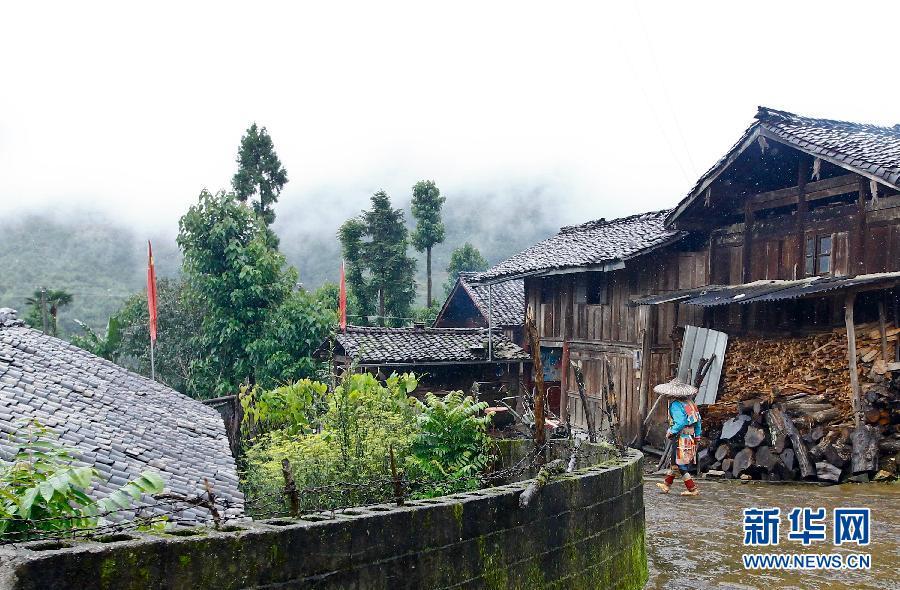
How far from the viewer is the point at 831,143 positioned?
1227 centimetres

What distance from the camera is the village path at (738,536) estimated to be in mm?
7004

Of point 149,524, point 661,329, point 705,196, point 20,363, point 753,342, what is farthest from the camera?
point 661,329

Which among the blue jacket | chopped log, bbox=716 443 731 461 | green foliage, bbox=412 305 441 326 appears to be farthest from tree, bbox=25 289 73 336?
the blue jacket

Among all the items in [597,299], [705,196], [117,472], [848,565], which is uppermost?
[705,196]

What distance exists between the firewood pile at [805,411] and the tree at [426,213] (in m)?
23.3

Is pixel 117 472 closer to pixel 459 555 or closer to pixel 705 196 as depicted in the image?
pixel 459 555

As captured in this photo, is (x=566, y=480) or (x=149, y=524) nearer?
(x=149, y=524)

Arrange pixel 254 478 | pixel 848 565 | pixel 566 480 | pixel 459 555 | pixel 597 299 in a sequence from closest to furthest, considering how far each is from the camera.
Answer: pixel 459 555
pixel 566 480
pixel 848 565
pixel 254 478
pixel 597 299

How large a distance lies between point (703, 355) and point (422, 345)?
923 centimetres

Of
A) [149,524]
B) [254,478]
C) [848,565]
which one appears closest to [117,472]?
[254,478]

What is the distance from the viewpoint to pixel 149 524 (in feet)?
12.2

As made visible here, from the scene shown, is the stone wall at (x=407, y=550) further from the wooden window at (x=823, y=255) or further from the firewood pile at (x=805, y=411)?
the wooden window at (x=823, y=255)

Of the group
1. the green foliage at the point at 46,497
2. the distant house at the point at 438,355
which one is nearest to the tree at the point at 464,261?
the distant house at the point at 438,355

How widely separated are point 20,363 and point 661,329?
1277 cm
